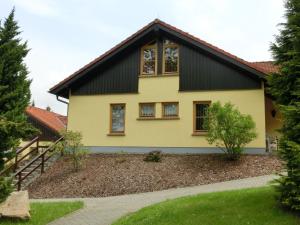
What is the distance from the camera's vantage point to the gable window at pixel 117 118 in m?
22.7

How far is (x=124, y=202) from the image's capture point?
14.2 meters

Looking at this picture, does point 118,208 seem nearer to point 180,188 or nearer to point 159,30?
point 180,188

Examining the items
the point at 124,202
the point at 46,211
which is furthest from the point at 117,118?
the point at 46,211

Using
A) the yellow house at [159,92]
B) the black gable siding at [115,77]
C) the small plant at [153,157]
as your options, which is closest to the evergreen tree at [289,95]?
the yellow house at [159,92]

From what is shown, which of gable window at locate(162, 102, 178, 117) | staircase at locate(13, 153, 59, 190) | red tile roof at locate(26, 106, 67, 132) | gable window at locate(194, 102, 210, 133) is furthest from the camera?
red tile roof at locate(26, 106, 67, 132)

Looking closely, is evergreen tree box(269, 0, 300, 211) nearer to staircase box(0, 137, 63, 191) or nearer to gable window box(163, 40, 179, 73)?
staircase box(0, 137, 63, 191)

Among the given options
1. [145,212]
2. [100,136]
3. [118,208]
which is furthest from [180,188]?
[100,136]

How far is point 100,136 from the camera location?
74.7 ft

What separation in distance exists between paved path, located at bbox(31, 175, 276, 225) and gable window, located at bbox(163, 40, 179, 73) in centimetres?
811

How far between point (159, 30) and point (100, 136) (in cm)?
625

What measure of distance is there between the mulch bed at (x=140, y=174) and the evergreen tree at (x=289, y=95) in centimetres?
705

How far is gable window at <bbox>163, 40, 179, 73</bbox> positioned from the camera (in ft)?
73.3

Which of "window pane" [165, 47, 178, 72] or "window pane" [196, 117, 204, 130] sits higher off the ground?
"window pane" [165, 47, 178, 72]

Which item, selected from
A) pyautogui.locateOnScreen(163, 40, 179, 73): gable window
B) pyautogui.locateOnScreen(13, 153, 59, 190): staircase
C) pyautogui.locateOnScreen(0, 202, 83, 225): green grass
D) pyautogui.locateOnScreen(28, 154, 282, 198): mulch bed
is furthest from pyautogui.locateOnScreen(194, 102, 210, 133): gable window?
pyautogui.locateOnScreen(0, 202, 83, 225): green grass
